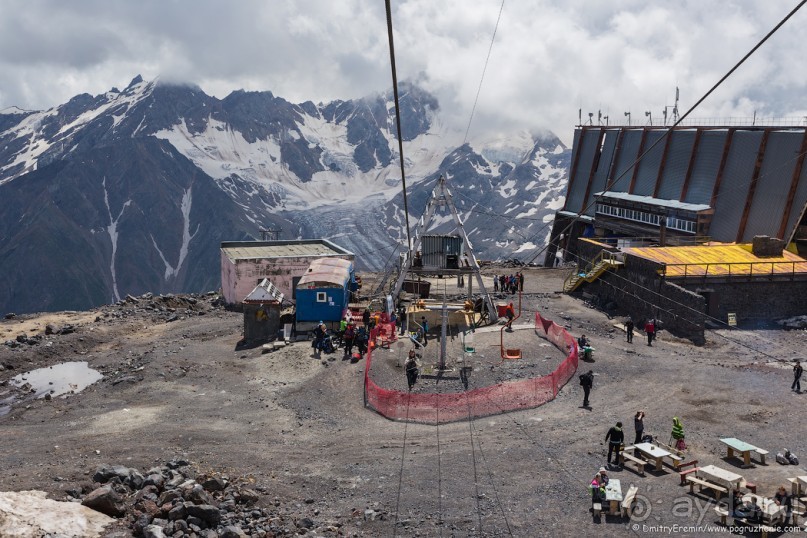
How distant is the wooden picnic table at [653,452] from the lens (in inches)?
706

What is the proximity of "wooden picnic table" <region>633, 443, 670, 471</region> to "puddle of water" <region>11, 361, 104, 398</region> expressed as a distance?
21473 mm

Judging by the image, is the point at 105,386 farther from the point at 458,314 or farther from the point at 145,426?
the point at 458,314

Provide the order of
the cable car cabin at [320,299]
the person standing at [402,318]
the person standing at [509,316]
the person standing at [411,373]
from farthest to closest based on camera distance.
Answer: the cable car cabin at [320,299] < the person standing at [402,318] < the person standing at [509,316] < the person standing at [411,373]

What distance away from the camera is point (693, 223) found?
55188 millimetres

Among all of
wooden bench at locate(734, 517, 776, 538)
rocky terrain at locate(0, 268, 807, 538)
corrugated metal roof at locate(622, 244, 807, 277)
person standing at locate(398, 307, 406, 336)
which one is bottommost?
rocky terrain at locate(0, 268, 807, 538)

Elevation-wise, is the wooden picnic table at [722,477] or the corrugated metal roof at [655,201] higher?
the corrugated metal roof at [655,201]

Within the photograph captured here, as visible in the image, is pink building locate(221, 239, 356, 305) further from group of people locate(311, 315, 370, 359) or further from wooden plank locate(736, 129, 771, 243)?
wooden plank locate(736, 129, 771, 243)

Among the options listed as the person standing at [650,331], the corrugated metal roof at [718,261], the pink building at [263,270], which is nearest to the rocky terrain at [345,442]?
the person standing at [650,331]

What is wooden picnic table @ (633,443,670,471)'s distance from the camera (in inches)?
706

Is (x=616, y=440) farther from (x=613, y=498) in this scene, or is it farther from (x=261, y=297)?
(x=261, y=297)

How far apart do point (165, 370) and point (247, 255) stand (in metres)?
20.9

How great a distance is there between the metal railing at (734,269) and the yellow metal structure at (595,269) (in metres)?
4.18

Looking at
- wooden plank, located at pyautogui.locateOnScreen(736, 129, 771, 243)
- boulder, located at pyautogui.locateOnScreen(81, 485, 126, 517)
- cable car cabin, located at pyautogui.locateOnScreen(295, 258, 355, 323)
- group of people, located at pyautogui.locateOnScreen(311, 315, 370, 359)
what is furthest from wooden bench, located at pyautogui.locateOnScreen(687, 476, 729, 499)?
wooden plank, located at pyautogui.locateOnScreen(736, 129, 771, 243)

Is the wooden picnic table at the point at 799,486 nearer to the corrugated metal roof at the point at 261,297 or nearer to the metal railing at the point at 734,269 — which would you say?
the metal railing at the point at 734,269
